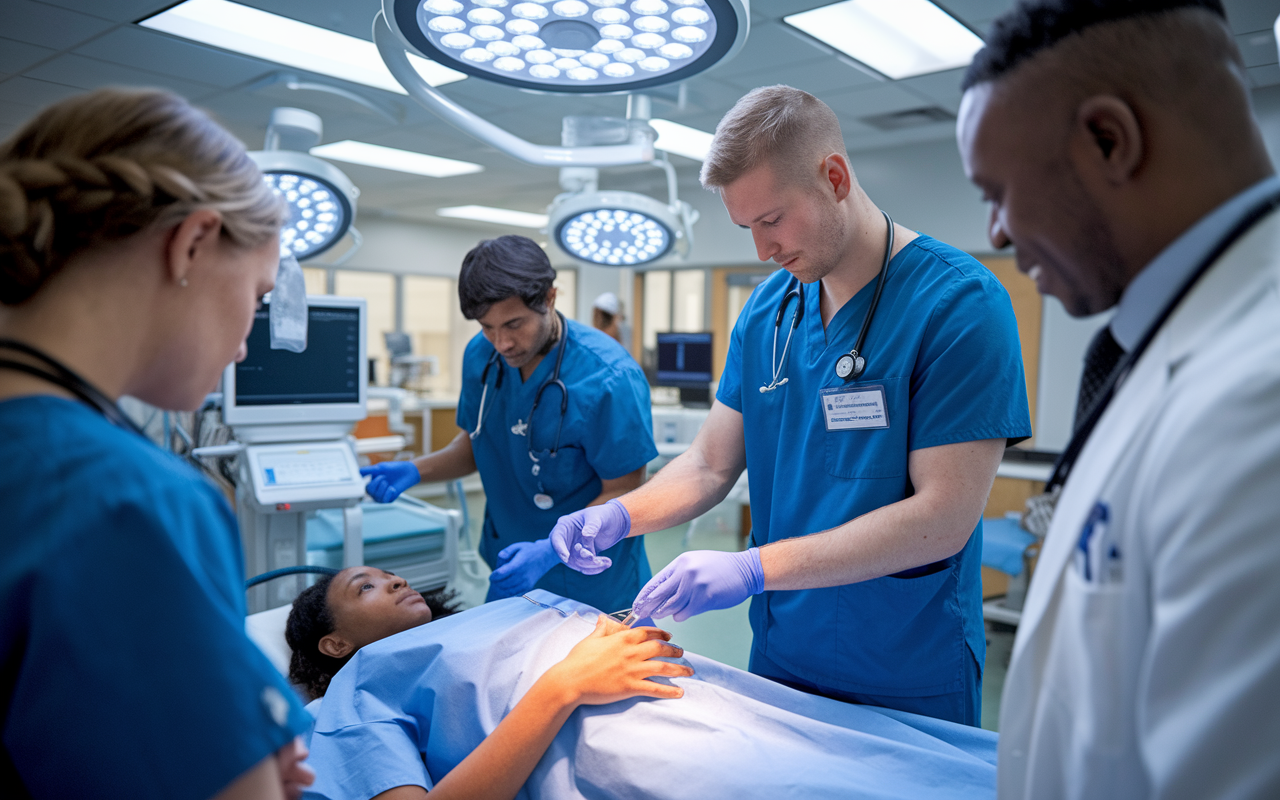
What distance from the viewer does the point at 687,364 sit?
504 centimetres

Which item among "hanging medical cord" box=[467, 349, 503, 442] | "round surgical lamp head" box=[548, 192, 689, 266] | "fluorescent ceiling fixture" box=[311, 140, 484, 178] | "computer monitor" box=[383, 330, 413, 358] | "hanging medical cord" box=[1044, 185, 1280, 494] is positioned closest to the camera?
"hanging medical cord" box=[1044, 185, 1280, 494]

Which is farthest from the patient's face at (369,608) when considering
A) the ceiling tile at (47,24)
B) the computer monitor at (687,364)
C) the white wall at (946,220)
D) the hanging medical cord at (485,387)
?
the computer monitor at (687,364)

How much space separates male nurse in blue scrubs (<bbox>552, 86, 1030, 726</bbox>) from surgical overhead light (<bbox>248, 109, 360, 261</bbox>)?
1.06m

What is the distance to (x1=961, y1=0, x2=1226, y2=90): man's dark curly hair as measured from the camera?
588mm

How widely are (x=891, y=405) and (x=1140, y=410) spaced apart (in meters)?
0.66

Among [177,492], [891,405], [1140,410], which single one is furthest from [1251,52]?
[177,492]

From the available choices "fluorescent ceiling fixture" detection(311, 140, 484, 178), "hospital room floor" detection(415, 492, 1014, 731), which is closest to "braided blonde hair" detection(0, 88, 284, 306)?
"hospital room floor" detection(415, 492, 1014, 731)

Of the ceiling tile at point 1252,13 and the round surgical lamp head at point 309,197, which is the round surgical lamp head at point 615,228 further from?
the ceiling tile at point 1252,13

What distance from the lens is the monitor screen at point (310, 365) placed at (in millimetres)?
2273

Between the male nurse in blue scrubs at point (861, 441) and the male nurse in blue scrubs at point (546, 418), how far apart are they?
0.53m

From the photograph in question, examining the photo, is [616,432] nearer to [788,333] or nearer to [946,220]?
[788,333]

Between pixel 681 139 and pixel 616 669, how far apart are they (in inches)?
154

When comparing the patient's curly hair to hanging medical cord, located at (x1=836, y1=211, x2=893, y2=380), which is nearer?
hanging medical cord, located at (x1=836, y1=211, x2=893, y2=380)

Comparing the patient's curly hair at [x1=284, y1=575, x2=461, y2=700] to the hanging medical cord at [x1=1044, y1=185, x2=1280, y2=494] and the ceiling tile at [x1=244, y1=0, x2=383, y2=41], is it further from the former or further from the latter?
the ceiling tile at [x1=244, y1=0, x2=383, y2=41]
